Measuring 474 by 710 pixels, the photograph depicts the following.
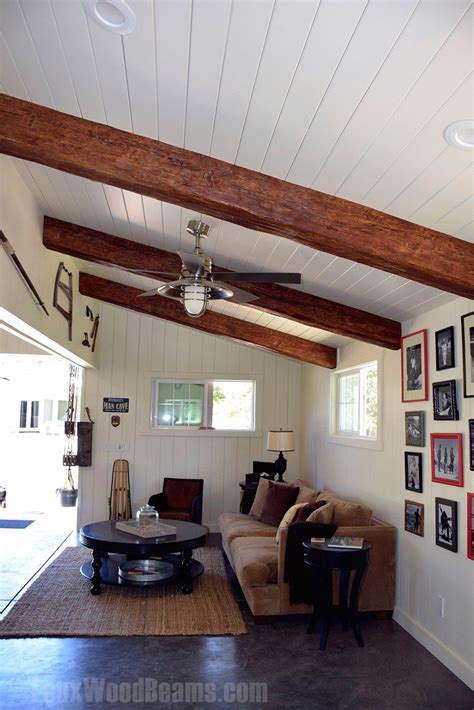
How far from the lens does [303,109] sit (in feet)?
7.92

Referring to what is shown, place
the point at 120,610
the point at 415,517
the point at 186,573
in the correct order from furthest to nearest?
1. the point at 186,573
2. the point at 120,610
3. the point at 415,517

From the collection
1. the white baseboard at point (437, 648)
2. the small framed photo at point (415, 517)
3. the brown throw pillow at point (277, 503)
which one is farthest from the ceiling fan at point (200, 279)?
the brown throw pillow at point (277, 503)

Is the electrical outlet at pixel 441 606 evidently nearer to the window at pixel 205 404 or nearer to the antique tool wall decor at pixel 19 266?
the antique tool wall decor at pixel 19 266

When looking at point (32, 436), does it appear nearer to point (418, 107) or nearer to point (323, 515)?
point (323, 515)

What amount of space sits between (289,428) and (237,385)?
0.98m

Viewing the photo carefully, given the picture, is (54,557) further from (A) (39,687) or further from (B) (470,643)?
(B) (470,643)

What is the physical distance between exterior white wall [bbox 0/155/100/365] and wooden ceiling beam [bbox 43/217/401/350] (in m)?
0.24

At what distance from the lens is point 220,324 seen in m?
7.04

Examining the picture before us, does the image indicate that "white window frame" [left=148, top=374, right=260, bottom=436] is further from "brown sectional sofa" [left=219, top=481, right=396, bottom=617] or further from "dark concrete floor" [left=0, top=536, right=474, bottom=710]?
"dark concrete floor" [left=0, top=536, right=474, bottom=710]

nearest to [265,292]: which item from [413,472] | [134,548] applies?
[413,472]

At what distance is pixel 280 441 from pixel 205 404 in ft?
4.86

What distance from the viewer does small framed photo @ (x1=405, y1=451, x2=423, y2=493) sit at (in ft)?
14.6

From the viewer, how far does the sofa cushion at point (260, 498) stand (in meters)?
7.00

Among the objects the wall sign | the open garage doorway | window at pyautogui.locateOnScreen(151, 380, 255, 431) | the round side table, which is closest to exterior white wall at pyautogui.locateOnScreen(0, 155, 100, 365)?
the wall sign
